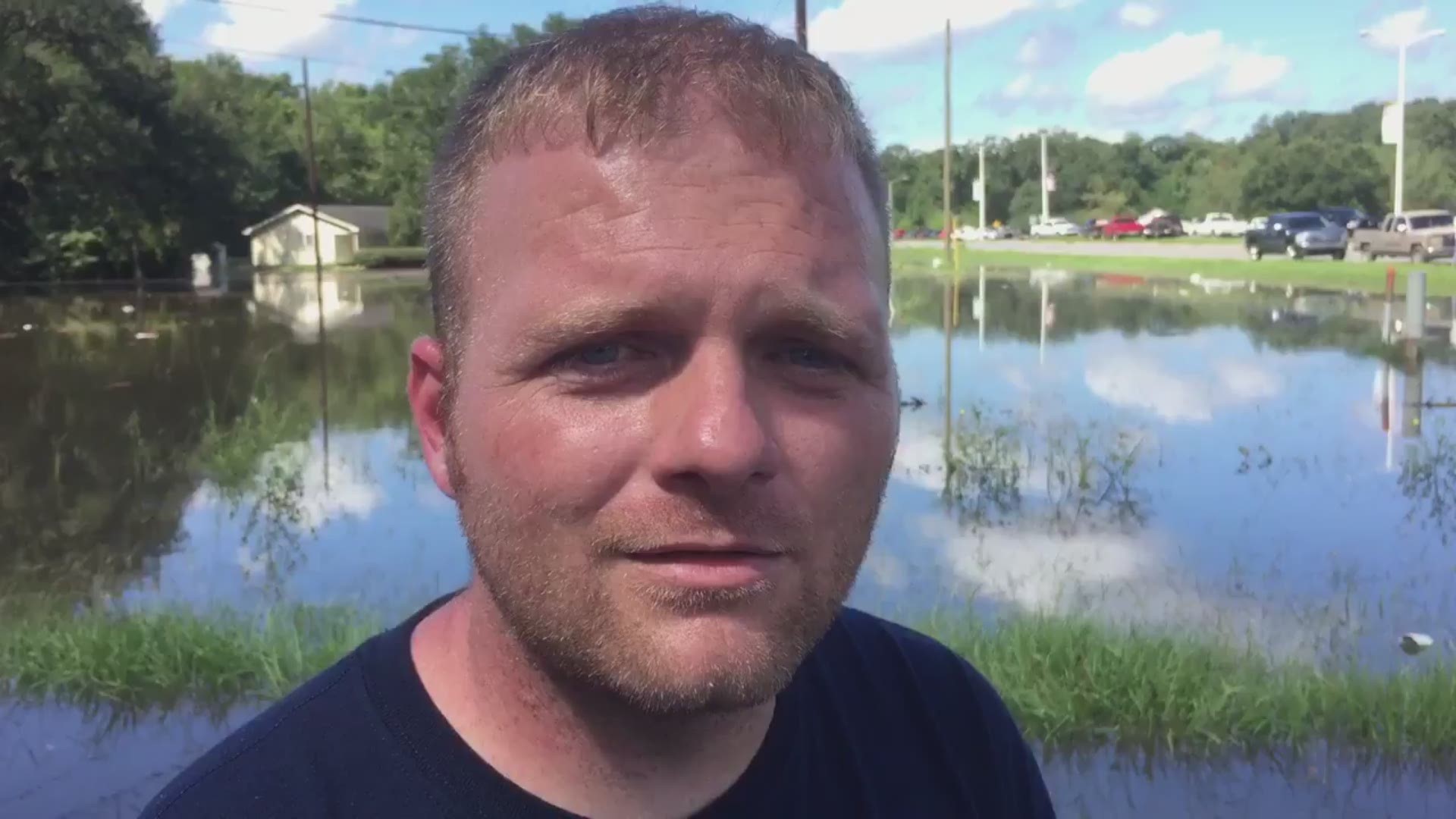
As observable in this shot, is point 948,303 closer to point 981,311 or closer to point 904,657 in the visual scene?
point 981,311

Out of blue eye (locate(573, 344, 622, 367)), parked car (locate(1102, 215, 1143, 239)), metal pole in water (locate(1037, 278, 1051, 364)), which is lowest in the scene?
metal pole in water (locate(1037, 278, 1051, 364))

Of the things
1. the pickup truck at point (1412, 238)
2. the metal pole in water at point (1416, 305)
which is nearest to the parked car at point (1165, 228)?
the pickup truck at point (1412, 238)

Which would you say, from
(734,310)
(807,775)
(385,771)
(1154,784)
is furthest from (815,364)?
(1154,784)

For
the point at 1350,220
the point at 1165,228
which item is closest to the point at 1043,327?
the point at 1350,220

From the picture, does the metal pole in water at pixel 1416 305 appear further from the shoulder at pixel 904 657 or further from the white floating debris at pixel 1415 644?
the shoulder at pixel 904 657

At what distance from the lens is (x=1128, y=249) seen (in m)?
58.6

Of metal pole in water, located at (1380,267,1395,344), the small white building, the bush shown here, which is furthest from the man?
the small white building

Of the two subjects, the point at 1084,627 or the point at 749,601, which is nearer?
the point at 749,601

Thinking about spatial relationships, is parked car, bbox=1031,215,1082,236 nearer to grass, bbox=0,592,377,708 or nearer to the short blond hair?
grass, bbox=0,592,377,708

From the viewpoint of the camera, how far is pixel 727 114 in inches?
54.7

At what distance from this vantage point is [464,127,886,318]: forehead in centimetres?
132

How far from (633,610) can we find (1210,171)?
9964 cm

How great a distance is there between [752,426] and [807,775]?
1.64ft

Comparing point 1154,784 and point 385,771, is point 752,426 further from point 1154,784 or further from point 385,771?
point 1154,784
